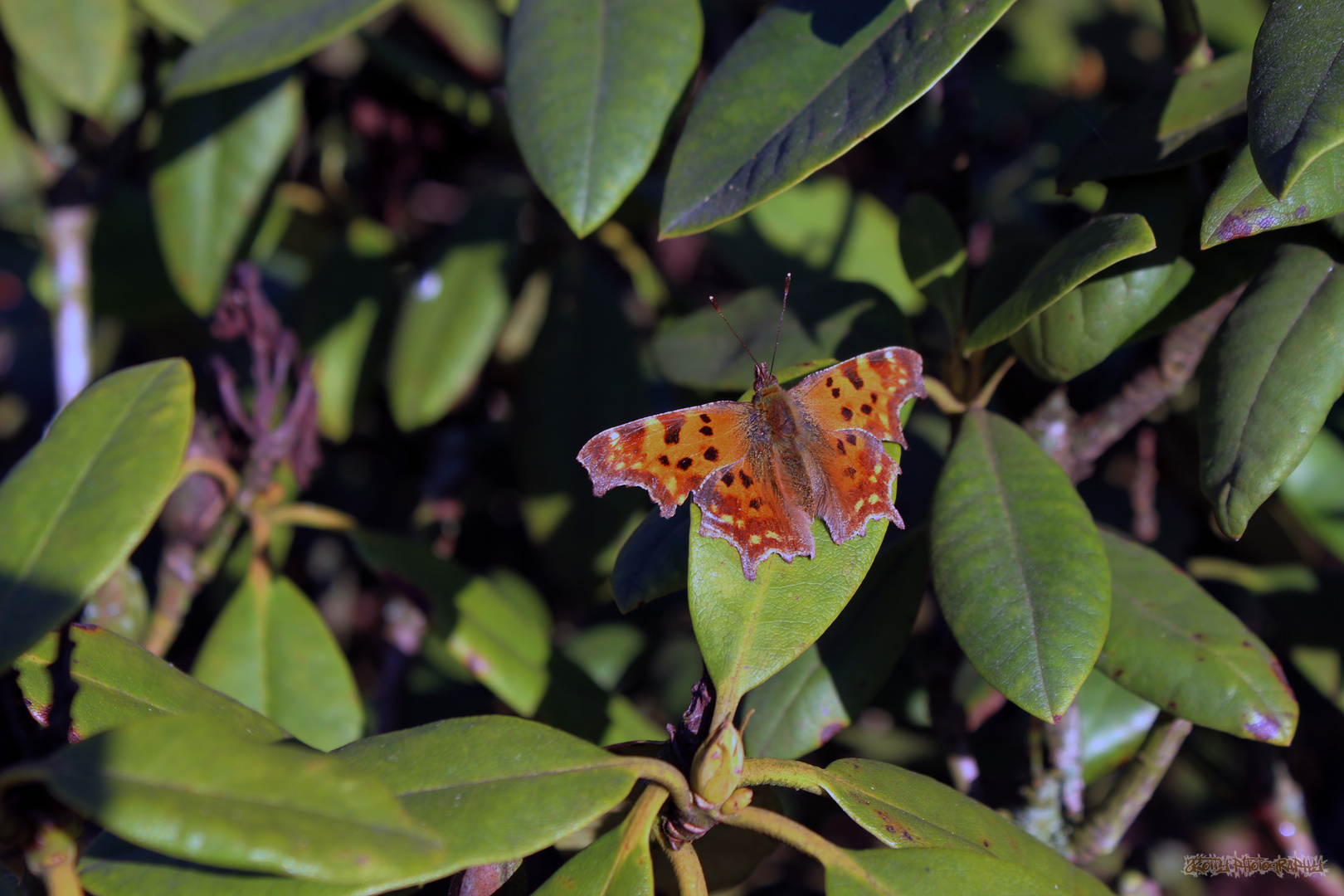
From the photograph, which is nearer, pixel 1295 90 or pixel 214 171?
pixel 1295 90

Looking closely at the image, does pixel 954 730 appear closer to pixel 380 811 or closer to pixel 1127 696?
pixel 1127 696

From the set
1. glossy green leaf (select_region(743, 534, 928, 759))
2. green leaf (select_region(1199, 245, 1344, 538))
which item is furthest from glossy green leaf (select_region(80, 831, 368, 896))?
green leaf (select_region(1199, 245, 1344, 538))

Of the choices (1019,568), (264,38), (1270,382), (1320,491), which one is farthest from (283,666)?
(1320,491)

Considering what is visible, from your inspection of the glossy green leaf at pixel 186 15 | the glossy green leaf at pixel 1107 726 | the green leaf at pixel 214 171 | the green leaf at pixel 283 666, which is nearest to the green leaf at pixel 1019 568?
the glossy green leaf at pixel 1107 726

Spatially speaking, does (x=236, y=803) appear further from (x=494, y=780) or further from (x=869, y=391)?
(x=869, y=391)

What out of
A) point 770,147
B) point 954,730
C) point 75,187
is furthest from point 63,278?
point 954,730

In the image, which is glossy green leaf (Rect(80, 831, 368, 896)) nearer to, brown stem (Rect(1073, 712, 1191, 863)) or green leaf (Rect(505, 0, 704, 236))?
green leaf (Rect(505, 0, 704, 236))
